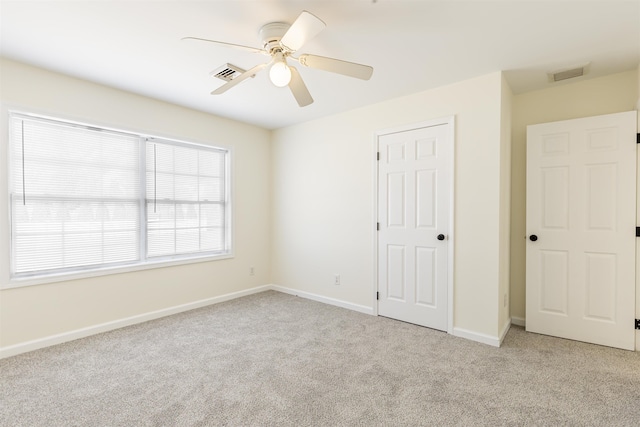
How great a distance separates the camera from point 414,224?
3326mm

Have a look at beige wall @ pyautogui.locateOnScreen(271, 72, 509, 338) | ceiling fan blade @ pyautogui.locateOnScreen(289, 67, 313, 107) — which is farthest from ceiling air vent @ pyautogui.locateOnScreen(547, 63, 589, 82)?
ceiling fan blade @ pyautogui.locateOnScreen(289, 67, 313, 107)

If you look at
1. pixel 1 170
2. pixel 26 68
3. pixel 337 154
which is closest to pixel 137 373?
pixel 1 170

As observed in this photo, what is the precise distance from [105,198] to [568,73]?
4.64 meters

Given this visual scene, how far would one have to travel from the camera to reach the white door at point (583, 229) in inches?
105

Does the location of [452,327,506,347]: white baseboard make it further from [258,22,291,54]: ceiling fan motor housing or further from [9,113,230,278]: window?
[9,113,230,278]: window

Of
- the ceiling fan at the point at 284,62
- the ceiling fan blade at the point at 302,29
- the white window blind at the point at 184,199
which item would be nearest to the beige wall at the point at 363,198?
the white window blind at the point at 184,199

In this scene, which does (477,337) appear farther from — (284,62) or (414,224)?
(284,62)

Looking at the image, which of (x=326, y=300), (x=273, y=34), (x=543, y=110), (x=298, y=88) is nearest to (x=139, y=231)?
(x=326, y=300)

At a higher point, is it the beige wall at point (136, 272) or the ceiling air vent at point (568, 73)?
the ceiling air vent at point (568, 73)

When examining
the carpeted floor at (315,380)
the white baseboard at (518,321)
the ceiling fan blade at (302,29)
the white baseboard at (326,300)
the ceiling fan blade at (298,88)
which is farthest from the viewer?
the white baseboard at (326,300)

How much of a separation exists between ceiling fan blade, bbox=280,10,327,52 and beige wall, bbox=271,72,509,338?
1889 mm

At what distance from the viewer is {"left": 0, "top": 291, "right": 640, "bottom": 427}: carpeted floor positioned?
1.84 meters

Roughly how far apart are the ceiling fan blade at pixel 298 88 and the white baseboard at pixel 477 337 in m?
2.56

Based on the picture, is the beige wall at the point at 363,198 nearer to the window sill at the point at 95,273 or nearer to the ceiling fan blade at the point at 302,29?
the window sill at the point at 95,273
